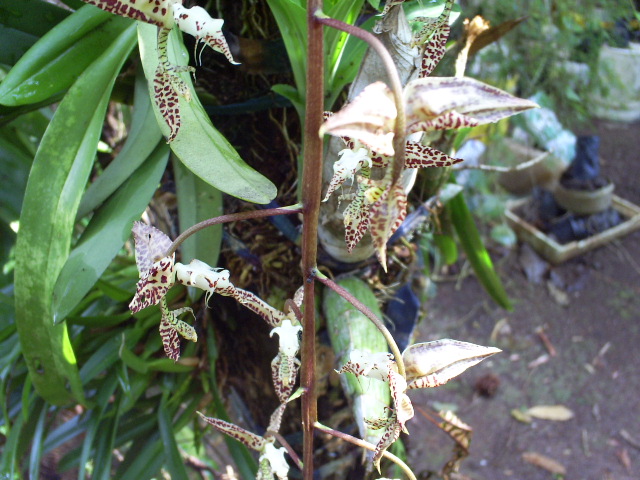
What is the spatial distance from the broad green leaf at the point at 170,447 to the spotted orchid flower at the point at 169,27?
21.7 inches

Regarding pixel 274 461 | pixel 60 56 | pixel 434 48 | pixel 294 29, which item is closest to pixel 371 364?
pixel 274 461


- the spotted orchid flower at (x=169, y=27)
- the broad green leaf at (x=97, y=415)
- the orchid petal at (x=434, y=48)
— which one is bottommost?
the broad green leaf at (x=97, y=415)

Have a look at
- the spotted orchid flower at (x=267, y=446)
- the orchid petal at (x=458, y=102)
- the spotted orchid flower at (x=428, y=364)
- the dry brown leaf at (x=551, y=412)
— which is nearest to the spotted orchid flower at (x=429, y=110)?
the orchid petal at (x=458, y=102)

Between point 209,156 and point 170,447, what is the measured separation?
505 mm

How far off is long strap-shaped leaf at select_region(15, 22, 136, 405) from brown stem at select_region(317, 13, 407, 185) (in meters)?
0.39

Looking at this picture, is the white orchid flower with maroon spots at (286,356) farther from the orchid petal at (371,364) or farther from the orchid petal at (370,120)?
the orchid petal at (370,120)

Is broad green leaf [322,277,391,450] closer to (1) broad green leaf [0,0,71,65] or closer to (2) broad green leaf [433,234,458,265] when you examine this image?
(2) broad green leaf [433,234,458,265]

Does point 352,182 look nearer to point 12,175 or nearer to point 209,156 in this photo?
point 209,156

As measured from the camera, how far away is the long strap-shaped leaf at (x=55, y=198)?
54 centimetres

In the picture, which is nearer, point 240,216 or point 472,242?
point 240,216

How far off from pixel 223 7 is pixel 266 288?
36cm

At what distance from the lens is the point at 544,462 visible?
1.52m

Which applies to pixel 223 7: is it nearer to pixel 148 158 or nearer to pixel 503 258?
pixel 148 158

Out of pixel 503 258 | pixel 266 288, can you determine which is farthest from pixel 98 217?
pixel 503 258
